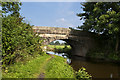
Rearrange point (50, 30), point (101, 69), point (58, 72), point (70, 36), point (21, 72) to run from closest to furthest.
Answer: point (21, 72), point (58, 72), point (101, 69), point (50, 30), point (70, 36)

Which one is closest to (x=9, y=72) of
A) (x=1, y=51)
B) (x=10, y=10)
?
(x=1, y=51)

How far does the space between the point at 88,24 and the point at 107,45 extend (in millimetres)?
8598

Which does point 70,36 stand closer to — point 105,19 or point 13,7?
point 105,19

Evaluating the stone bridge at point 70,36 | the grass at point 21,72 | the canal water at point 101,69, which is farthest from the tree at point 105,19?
the grass at point 21,72

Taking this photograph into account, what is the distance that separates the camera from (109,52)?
22.2 m

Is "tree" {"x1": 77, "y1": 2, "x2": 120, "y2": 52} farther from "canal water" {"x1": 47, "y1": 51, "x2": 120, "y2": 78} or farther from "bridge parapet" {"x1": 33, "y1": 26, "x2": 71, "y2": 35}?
"canal water" {"x1": 47, "y1": 51, "x2": 120, "y2": 78}

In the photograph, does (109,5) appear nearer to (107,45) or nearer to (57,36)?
(107,45)

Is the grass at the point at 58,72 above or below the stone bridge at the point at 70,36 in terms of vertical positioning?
below

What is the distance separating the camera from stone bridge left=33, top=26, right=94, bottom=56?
17.8 meters

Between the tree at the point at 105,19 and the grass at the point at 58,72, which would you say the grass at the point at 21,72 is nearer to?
the grass at the point at 58,72

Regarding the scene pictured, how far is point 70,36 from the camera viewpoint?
68.5 feet

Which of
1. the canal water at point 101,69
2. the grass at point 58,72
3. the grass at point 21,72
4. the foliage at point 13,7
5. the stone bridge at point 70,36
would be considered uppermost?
the foliage at point 13,7

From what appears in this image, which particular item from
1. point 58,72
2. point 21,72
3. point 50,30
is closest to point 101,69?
point 58,72

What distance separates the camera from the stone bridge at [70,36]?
17.8 meters
